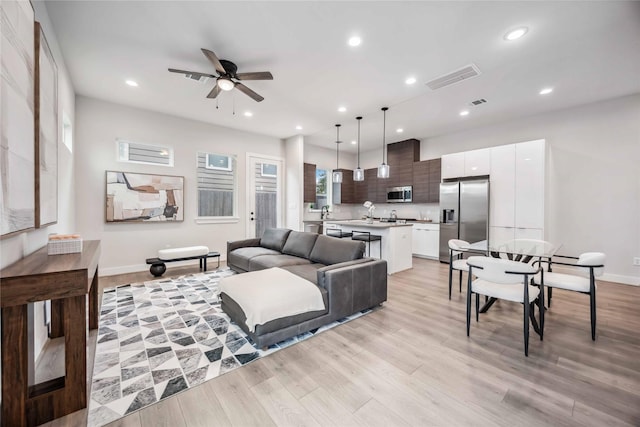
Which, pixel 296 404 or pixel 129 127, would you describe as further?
pixel 129 127

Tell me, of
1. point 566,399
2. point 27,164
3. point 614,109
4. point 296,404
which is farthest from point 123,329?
point 614,109

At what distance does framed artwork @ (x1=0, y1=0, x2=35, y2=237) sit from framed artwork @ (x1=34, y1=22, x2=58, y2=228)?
0.26 ft

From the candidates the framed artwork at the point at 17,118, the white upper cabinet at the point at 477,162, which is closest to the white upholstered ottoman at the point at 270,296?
the framed artwork at the point at 17,118

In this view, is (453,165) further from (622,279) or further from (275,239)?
(275,239)

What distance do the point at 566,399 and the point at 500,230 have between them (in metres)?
3.99

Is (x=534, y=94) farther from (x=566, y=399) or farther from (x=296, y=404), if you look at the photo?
(x=296, y=404)

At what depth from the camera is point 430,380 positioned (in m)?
1.81

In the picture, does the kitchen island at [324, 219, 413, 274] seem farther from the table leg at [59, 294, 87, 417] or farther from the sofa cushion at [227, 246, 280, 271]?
the table leg at [59, 294, 87, 417]

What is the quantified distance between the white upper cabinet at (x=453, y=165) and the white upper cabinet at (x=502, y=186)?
1.97 ft

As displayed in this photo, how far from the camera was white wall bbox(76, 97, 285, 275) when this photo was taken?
4.23 m

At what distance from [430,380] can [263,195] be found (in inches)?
212

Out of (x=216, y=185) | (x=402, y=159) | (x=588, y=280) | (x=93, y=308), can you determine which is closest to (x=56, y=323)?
(x=93, y=308)

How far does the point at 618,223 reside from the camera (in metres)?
4.18

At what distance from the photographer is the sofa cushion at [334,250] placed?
3236mm
